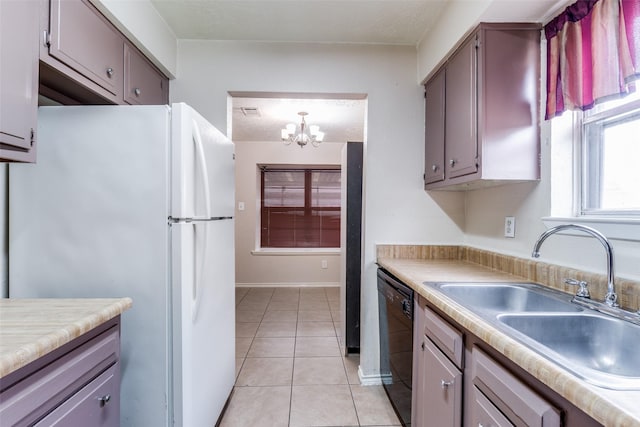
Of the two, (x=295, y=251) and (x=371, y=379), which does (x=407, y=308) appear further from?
(x=295, y=251)

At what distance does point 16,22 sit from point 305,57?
59.7 inches

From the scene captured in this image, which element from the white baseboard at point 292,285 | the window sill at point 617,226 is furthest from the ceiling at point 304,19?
the white baseboard at point 292,285

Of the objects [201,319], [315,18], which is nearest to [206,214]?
[201,319]

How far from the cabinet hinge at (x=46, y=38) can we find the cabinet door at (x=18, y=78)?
45mm

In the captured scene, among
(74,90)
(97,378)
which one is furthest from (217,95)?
(97,378)

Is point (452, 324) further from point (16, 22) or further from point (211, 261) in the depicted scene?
point (16, 22)

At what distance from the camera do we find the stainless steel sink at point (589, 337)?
0.92 meters

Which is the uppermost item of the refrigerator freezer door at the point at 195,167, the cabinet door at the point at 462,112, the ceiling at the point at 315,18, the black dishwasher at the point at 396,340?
the ceiling at the point at 315,18

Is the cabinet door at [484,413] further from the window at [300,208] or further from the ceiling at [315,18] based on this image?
the window at [300,208]

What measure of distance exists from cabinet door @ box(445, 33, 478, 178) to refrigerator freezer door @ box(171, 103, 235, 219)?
4.37 ft

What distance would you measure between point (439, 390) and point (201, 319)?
1081 mm

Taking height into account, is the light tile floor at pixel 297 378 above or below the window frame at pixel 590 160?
below

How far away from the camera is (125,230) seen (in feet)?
4.11

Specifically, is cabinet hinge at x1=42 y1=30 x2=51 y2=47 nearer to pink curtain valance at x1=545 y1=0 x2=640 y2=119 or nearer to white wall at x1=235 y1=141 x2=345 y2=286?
pink curtain valance at x1=545 y1=0 x2=640 y2=119
